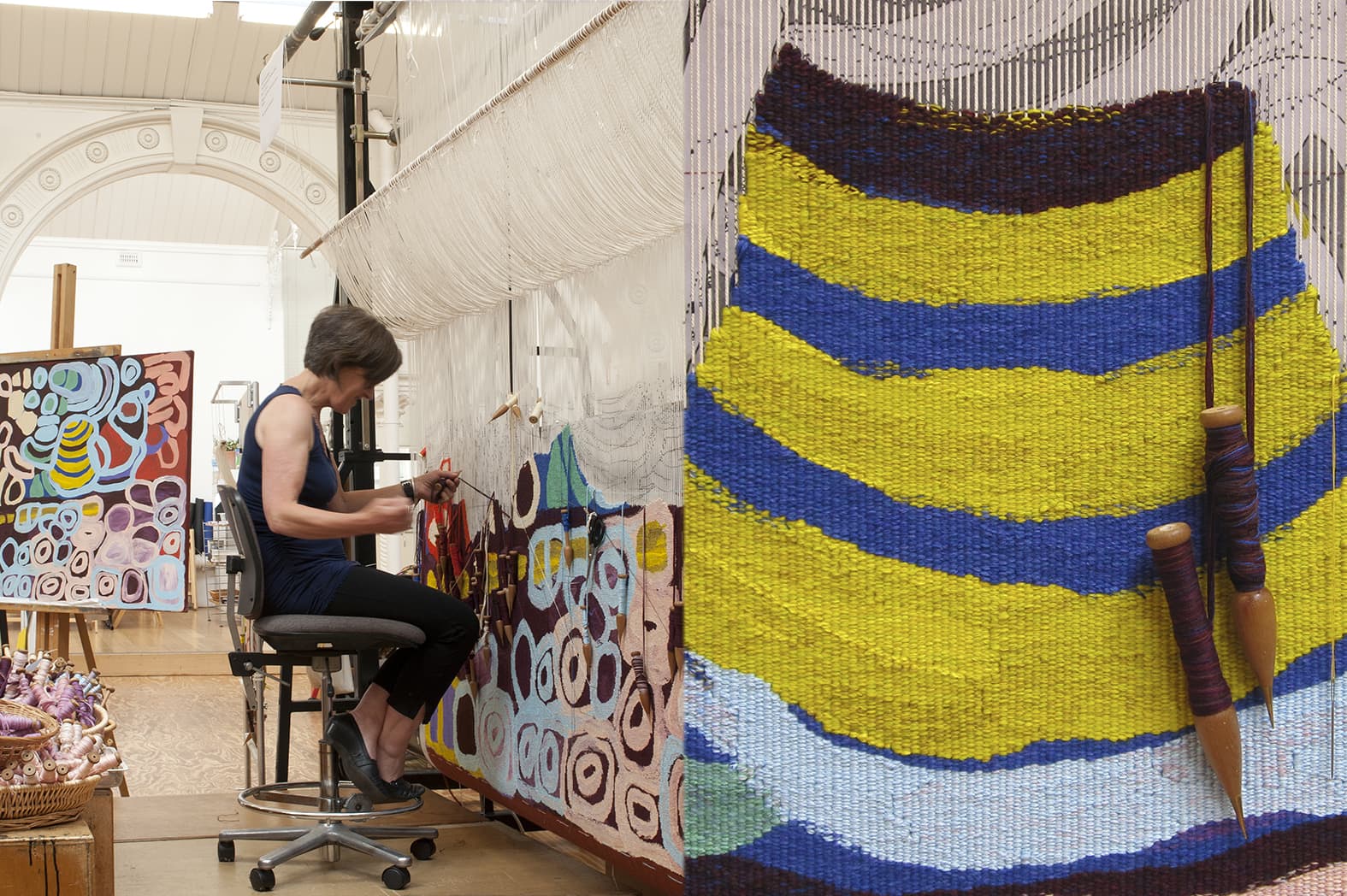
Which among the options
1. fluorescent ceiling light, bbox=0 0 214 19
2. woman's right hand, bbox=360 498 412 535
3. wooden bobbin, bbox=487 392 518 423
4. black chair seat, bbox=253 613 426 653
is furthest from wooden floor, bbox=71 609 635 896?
fluorescent ceiling light, bbox=0 0 214 19

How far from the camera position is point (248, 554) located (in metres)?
3.08

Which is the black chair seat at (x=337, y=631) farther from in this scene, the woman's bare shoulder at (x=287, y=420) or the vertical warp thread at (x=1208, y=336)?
the vertical warp thread at (x=1208, y=336)

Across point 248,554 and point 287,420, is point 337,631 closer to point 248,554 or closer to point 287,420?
point 248,554

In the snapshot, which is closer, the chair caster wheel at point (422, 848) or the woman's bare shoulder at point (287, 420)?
the woman's bare shoulder at point (287, 420)

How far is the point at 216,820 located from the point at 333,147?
694cm

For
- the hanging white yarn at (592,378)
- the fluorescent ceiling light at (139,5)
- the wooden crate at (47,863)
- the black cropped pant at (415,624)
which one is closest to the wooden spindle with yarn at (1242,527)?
the hanging white yarn at (592,378)

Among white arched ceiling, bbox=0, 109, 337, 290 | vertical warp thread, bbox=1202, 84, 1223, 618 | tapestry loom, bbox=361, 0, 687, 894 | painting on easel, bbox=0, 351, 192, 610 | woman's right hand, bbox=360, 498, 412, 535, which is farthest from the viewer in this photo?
white arched ceiling, bbox=0, 109, 337, 290

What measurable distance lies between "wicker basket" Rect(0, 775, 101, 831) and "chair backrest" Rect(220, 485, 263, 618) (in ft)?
1.92

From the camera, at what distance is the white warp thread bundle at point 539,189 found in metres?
2.38

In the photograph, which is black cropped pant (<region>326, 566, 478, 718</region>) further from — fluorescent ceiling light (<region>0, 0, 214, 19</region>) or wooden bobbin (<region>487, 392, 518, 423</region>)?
fluorescent ceiling light (<region>0, 0, 214, 19</region>)

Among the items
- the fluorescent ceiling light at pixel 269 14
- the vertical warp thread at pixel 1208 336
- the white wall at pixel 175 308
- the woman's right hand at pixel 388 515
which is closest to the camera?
the vertical warp thread at pixel 1208 336

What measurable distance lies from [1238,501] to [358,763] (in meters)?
1.94

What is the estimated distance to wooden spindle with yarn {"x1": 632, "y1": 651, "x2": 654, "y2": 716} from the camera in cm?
264

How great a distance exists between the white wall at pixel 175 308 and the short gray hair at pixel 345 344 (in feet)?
42.2
